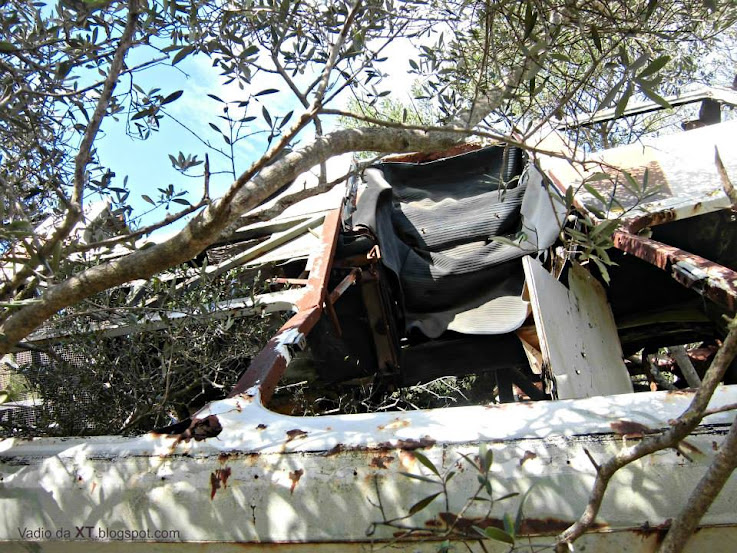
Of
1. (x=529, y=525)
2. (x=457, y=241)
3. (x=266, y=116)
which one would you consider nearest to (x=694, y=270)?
(x=529, y=525)

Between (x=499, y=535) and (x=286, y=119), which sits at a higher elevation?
(x=286, y=119)

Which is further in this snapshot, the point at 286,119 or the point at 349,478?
the point at 286,119

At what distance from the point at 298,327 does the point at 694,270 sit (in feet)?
5.22

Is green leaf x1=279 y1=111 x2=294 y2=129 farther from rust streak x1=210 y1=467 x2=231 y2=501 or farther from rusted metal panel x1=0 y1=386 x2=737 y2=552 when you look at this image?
rust streak x1=210 y1=467 x2=231 y2=501

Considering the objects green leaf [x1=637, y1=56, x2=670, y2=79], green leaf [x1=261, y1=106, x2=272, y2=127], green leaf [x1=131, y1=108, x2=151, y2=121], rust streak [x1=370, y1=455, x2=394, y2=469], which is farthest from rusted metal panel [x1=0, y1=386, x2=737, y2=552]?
green leaf [x1=131, y1=108, x2=151, y2=121]

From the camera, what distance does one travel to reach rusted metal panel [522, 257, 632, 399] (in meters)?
2.97

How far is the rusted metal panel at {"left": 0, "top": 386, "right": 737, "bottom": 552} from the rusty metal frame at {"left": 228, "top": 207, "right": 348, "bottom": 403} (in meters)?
0.40

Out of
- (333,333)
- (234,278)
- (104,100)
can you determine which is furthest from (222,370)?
(104,100)

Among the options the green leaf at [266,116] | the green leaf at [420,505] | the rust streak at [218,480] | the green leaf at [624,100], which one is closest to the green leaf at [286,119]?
the green leaf at [266,116]

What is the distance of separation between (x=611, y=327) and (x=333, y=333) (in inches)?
70.5

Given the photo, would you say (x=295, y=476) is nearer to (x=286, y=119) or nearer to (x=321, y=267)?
(x=286, y=119)

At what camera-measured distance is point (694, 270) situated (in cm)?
245

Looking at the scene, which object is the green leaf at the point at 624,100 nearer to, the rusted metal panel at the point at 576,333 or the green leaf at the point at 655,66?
the green leaf at the point at 655,66

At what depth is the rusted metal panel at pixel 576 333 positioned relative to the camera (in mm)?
2973
